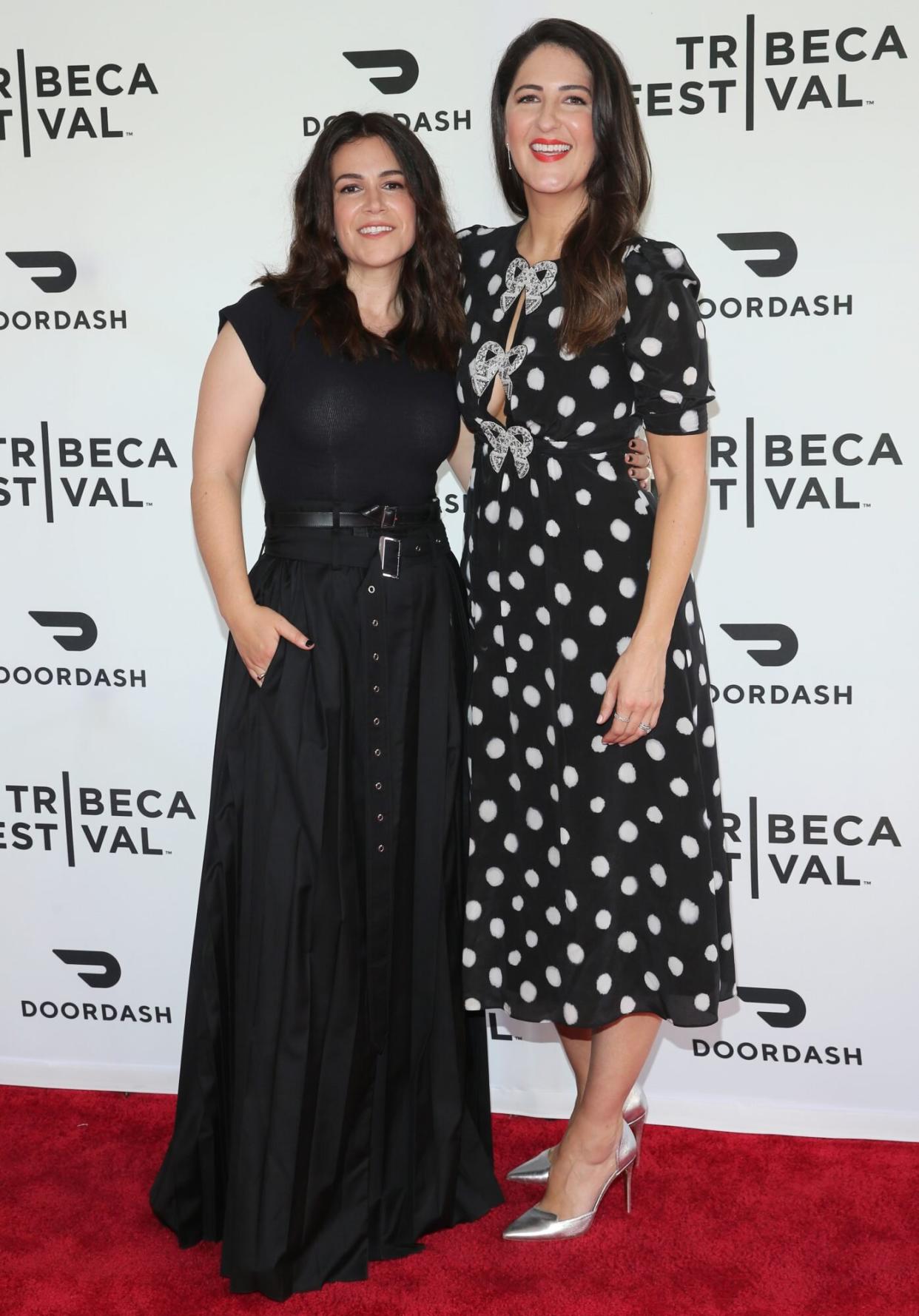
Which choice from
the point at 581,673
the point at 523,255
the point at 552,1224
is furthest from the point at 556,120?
the point at 552,1224

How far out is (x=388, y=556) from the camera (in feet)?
7.02

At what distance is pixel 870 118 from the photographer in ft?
7.98

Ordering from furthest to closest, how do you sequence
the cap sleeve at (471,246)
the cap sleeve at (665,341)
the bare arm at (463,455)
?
the bare arm at (463,455)
the cap sleeve at (471,246)
the cap sleeve at (665,341)

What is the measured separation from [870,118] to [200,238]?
4.40ft

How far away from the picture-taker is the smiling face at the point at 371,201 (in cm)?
212

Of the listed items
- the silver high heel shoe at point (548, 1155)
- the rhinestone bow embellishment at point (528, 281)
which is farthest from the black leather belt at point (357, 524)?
the silver high heel shoe at point (548, 1155)

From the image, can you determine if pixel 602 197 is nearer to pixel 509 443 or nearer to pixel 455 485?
pixel 509 443

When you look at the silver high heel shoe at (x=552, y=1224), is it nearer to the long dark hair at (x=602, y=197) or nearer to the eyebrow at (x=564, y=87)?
the long dark hair at (x=602, y=197)

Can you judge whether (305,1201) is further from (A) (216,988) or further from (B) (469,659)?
(B) (469,659)

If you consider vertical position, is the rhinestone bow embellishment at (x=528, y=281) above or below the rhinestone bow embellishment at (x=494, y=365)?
above

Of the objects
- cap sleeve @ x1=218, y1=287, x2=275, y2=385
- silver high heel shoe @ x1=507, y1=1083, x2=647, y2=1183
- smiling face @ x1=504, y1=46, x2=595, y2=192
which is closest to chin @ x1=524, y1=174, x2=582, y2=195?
smiling face @ x1=504, y1=46, x2=595, y2=192

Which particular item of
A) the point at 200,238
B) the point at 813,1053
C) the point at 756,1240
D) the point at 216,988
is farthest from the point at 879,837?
the point at 200,238

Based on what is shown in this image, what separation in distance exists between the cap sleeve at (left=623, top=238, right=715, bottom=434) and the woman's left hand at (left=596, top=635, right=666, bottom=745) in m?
0.35

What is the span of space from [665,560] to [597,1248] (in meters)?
1.23
